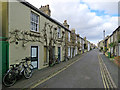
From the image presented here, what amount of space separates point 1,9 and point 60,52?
962 cm

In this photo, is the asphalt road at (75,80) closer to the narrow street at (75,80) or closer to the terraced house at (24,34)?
the narrow street at (75,80)

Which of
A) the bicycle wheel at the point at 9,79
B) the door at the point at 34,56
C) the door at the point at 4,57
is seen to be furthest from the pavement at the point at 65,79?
the door at the point at 4,57

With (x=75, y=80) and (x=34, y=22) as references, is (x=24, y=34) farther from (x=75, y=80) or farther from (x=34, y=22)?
(x=75, y=80)

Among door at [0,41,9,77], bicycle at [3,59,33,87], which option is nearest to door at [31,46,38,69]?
bicycle at [3,59,33,87]

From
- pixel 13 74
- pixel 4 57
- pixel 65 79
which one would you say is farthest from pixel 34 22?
pixel 65 79

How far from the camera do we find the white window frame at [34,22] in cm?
745

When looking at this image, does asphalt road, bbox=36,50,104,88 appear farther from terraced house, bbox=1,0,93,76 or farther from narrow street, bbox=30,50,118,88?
terraced house, bbox=1,0,93,76

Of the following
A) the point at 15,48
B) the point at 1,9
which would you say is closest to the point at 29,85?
the point at 15,48

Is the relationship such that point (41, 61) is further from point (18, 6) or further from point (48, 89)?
point (18, 6)

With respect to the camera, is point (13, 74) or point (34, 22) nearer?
point (13, 74)

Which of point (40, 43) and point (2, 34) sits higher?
point (2, 34)

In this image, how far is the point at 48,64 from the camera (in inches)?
379

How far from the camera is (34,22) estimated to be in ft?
25.1

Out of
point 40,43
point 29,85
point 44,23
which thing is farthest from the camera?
point 44,23
